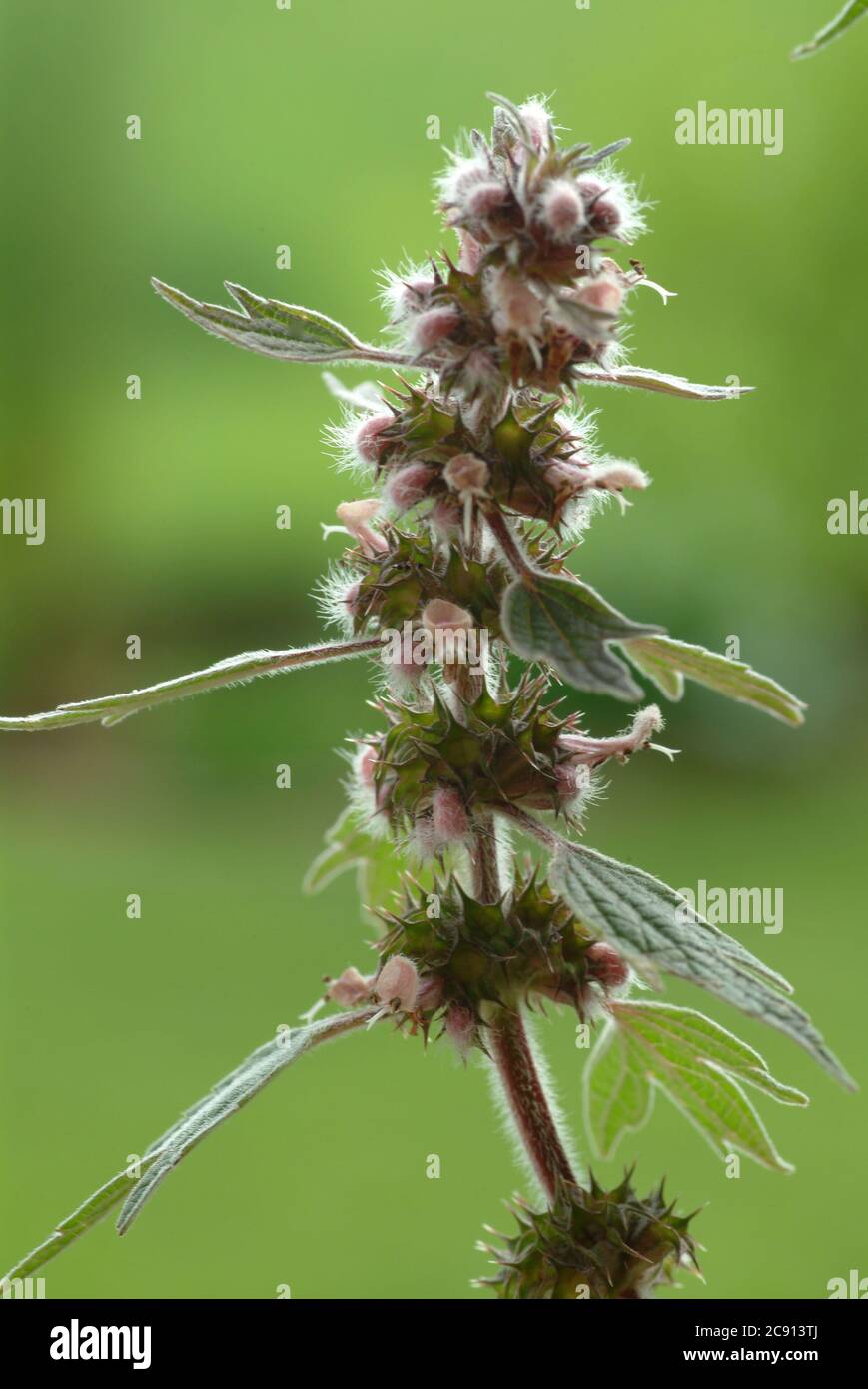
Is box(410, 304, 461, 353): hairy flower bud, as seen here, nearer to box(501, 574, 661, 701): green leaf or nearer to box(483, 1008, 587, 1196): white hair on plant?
box(501, 574, 661, 701): green leaf

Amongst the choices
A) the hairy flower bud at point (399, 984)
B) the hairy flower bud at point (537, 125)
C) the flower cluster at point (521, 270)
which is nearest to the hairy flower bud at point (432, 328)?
the flower cluster at point (521, 270)

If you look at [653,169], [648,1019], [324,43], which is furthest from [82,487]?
[648,1019]

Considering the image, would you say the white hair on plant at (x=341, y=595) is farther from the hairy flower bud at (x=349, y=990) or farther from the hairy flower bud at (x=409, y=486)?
the hairy flower bud at (x=349, y=990)

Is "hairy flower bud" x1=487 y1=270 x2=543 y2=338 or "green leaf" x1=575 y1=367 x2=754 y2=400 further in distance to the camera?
"green leaf" x1=575 y1=367 x2=754 y2=400

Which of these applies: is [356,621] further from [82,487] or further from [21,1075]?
[82,487]

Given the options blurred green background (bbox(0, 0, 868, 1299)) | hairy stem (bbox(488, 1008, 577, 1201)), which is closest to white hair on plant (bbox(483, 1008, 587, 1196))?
hairy stem (bbox(488, 1008, 577, 1201))

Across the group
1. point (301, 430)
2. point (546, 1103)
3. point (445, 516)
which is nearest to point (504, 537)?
point (445, 516)

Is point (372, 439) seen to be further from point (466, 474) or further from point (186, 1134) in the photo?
point (186, 1134)
